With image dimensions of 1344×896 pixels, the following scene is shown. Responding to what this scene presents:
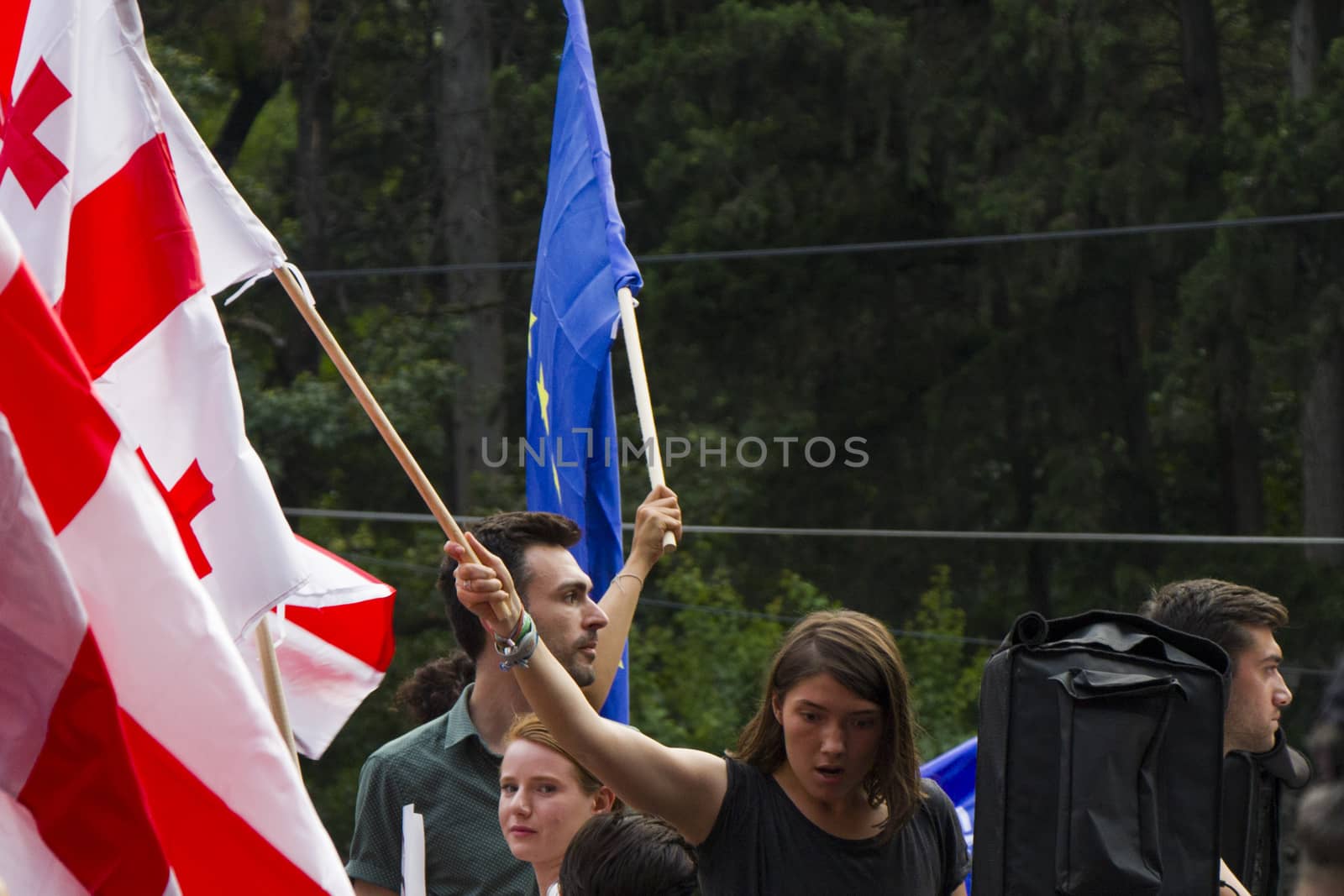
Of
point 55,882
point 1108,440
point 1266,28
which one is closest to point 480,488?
point 1108,440

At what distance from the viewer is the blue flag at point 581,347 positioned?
4234mm

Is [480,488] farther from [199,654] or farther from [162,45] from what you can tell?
[199,654]

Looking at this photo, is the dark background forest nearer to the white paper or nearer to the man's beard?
the man's beard

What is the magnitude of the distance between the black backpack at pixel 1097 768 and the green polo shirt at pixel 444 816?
104cm

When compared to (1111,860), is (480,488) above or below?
below

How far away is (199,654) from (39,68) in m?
1.02

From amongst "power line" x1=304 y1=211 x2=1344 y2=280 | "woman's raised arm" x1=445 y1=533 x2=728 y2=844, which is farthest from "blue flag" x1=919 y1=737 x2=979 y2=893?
"power line" x1=304 y1=211 x2=1344 y2=280

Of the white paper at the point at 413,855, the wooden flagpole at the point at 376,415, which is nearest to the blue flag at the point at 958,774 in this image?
the white paper at the point at 413,855

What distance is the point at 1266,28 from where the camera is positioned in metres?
16.4

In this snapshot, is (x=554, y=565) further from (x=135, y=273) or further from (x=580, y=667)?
(x=135, y=273)

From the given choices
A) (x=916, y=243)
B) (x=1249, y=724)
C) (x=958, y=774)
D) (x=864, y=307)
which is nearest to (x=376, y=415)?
(x=1249, y=724)

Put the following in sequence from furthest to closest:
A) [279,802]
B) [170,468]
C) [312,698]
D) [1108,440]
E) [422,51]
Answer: [422,51] < [1108,440] < [312,698] < [170,468] < [279,802]

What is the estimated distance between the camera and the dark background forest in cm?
1414

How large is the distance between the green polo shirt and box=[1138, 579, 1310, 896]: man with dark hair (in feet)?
3.93
